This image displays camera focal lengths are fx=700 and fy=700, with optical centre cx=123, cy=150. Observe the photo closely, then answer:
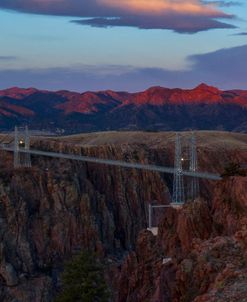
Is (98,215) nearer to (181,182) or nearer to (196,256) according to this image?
(181,182)

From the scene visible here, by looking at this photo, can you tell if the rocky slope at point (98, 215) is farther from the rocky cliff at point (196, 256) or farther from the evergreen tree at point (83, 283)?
the evergreen tree at point (83, 283)

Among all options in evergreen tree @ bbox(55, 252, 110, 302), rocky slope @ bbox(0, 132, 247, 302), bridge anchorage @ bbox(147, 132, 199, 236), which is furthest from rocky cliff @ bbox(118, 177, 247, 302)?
bridge anchorage @ bbox(147, 132, 199, 236)

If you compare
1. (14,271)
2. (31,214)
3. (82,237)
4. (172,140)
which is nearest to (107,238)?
(82,237)

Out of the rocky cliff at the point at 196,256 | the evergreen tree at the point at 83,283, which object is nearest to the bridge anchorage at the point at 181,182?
the rocky cliff at the point at 196,256

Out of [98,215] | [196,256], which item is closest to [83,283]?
[196,256]

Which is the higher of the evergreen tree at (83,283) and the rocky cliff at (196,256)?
the rocky cliff at (196,256)

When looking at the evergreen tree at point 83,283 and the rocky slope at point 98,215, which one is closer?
the evergreen tree at point 83,283

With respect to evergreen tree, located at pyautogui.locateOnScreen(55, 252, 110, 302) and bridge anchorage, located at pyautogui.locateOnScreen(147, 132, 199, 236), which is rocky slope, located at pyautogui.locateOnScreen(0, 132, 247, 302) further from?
bridge anchorage, located at pyautogui.locateOnScreen(147, 132, 199, 236)
